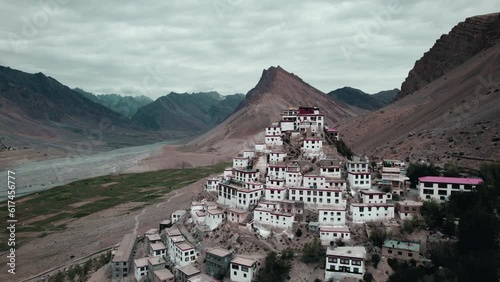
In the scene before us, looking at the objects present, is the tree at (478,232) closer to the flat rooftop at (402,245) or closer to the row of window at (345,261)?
the flat rooftop at (402,245)

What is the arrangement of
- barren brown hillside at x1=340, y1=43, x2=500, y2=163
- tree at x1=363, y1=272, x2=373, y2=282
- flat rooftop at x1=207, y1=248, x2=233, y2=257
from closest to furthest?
tree at x1=363, y1=272, x2=373, y2=282, flat rooftop at x1=207, y1=248, x2=233, y2=257, barren brown hillside at x1=340, y1=43, x2=500, y2=163

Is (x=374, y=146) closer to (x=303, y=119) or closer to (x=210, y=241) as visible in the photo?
(x=303, y=119)

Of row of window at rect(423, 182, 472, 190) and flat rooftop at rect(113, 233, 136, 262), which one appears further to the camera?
flat rooftop at rect(113, 233, 136, 262)

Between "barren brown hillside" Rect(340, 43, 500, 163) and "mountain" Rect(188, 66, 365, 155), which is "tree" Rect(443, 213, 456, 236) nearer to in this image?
"barren brown hillside" Rect(340, 43, 500, 163)

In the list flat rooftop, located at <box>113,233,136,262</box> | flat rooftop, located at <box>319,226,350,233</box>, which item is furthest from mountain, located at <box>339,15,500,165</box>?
flat rooftop, located at <box>113,233,136,262</box>

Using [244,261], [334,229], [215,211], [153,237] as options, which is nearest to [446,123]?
[334,229]

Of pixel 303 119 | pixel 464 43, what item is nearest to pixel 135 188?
pixel 303 119

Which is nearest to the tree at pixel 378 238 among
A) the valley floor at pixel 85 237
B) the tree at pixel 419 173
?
the tree at pixel 419 173
